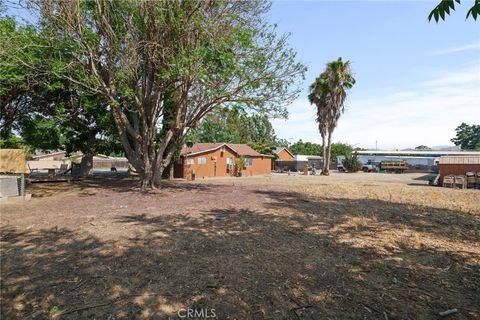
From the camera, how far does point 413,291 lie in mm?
4242

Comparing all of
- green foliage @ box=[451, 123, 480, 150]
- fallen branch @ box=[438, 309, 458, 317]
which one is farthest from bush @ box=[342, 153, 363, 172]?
green foliage @ box=[451, 123, 480, 150]

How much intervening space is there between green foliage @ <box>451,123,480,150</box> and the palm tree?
279 ft

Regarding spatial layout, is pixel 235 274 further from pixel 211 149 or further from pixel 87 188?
pixel 211 149

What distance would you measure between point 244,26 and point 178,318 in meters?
13.8

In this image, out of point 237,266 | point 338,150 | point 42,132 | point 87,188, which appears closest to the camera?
point 237,266

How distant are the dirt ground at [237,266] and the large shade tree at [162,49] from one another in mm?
6984

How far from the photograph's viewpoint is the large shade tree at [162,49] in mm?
12805

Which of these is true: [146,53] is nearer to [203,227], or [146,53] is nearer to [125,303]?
[203,227]

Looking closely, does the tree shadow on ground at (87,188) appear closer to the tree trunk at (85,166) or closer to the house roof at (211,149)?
the tree trunk at (85,166)

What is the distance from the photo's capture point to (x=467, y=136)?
330ft

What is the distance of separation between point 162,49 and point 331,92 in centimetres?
2687

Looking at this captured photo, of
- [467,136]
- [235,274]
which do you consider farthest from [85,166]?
[467,136]

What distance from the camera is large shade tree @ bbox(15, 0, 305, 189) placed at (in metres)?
12.8

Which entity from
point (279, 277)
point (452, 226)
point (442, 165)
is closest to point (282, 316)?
point (279, 277)
